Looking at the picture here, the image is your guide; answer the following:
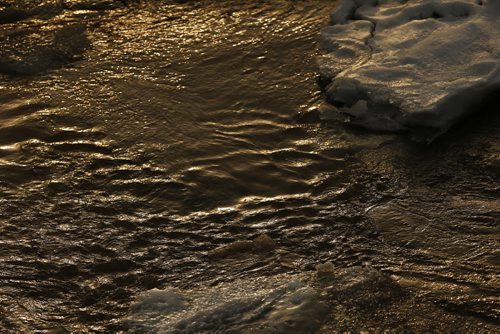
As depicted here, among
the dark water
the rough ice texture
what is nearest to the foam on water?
the dark water

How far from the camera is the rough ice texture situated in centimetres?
426

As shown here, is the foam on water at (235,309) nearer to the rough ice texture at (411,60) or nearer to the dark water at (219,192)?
the dark water at (219,192)

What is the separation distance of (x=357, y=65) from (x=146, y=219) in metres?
1.85

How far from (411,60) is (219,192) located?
1.64m

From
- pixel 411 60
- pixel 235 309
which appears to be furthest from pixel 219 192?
pixel 411 60

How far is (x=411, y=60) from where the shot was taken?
462 cm

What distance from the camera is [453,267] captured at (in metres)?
3.27

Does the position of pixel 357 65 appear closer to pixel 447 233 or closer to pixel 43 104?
pixel 447 233

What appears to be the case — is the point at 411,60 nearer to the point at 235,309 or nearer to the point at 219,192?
the point at 219,192

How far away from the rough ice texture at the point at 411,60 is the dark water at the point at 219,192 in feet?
0.42

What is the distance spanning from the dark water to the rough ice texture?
5.0 inches

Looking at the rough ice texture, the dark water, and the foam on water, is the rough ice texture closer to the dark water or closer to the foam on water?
the dark water

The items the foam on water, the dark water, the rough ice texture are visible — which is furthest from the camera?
the rough ice texture

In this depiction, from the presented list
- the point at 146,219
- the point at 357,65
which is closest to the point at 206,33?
the point at 357,65
